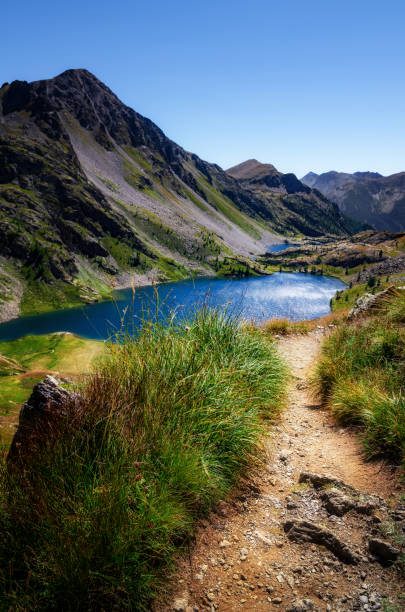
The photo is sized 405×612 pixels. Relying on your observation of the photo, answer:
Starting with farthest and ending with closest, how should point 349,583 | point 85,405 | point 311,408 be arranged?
1. point 311,408
2. point 85,405
3. point 349,583

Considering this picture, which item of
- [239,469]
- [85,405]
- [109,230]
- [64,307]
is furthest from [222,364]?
[109,230]

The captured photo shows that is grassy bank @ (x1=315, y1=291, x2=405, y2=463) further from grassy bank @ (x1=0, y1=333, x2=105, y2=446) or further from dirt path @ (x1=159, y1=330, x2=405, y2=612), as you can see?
grassy bank @ (x1=0, y1=333, x2=105, y2=446)

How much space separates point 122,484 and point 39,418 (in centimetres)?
163

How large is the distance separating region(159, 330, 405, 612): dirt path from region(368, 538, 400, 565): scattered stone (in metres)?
0.07

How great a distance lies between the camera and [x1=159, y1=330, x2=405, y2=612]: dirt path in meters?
2.82

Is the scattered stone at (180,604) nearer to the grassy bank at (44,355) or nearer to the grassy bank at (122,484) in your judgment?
the grassy bank at (122,484)

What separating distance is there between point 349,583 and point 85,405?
333 cm

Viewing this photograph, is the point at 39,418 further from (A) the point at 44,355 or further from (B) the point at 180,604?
(A) the point at 44,355

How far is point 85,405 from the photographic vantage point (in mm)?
3699

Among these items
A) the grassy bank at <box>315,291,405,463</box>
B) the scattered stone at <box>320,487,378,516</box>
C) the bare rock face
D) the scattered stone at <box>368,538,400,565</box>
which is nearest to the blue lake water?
the grassy bank at <box>315,291,405,463</box>

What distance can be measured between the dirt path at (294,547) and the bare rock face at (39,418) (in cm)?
196

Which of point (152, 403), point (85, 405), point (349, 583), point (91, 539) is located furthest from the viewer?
point (152, 403)

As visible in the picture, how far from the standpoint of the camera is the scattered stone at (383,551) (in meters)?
3.11

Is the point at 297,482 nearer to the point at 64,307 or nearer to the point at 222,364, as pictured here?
the point at 222,364
